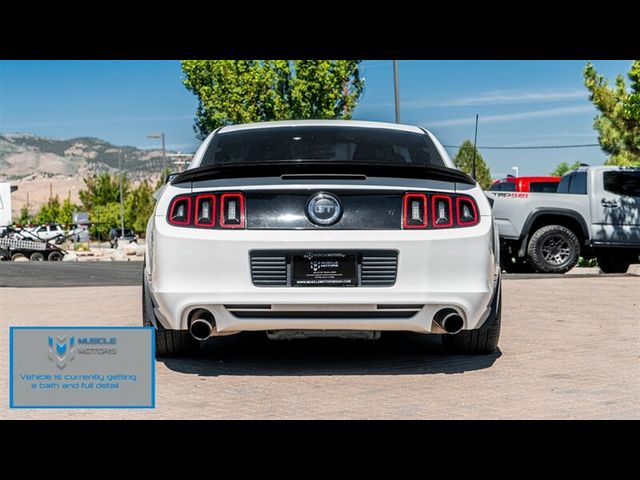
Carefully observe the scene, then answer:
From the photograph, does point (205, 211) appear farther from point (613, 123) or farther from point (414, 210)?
point (613, 123)

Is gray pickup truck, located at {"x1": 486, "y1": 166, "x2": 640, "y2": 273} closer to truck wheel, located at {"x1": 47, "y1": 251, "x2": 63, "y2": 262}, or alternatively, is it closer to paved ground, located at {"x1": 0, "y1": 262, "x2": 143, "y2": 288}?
paved ground, located at {"x1": 0, "y1": 262, "x2": 143, "y2": 288}

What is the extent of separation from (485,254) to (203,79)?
5137 centimetres

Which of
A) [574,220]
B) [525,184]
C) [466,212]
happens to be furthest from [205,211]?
[525,184]

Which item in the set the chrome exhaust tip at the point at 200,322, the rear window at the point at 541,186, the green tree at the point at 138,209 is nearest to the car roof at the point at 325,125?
the chrome exhaust tip at the point at 200,322

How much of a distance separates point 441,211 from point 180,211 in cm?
146

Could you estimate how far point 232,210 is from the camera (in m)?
5.12

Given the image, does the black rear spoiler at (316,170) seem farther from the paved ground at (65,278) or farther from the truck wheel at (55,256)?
the truck wheel at (55,256)

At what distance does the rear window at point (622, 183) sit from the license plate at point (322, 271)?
39.7ft

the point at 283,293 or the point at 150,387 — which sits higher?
the point at 283,293

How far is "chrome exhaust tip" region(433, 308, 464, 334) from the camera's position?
5.19 metres

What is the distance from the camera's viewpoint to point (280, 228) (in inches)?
199

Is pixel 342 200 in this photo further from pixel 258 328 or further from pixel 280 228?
pixel 258 328
